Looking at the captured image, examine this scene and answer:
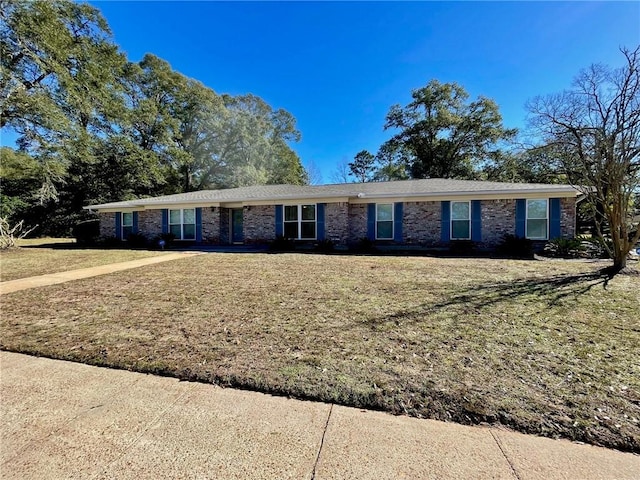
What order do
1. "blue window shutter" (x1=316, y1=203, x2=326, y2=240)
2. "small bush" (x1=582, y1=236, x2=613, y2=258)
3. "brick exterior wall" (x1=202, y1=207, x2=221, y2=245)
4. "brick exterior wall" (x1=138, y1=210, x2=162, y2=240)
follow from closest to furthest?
"small bush" (x1=582, y1=236, x2=613, y2=258) → "blue window shutter" (x1=316, y1=203, x2=326, y2=240) → "brick exterior wall" (x1=202, y1=207, x2=221, y2=245) → "brick exterior wall" (x1=138, y1=210, x2=162, y2=240)

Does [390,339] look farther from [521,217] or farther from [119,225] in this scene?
[119,225]

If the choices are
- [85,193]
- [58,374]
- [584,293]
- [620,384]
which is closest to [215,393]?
[58,374]

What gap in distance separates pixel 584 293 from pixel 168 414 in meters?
6.80

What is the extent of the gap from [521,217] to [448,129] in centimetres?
1905

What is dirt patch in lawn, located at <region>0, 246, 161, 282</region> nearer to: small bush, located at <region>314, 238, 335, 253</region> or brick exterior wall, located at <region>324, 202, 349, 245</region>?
small bush, located at <region>314, 238, 335, 253</region>

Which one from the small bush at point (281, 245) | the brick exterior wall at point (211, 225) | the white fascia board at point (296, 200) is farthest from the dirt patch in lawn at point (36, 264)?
the white fascia board at point (296, 200)

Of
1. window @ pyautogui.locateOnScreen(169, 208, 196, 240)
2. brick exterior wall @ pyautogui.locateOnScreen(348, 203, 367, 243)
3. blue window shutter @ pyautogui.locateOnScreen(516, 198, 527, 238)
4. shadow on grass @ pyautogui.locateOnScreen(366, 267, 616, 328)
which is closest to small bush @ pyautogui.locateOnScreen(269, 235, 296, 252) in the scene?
brick exterior wall @ pyautogui.locateOnScreen(348, 203, 367, 243)

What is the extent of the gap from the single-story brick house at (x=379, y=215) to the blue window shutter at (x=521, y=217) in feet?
0.11

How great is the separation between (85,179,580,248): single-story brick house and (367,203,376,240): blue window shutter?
4 cm

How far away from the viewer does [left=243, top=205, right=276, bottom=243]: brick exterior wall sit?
49.6 feet

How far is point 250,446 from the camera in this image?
2010 millimetres

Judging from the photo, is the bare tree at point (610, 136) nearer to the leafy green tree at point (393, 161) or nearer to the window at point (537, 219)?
the window at point (537, 219)

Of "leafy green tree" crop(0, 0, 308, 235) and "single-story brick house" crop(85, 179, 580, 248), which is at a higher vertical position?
"leafy green tree" crop(0, 0, 308, 235)

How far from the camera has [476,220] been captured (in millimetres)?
12547
